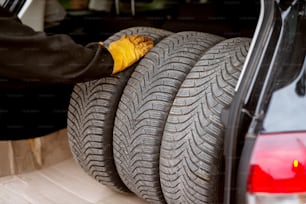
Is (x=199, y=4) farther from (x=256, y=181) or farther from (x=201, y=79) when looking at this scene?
(x=256, y=181)

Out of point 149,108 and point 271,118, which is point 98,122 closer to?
point 149,108

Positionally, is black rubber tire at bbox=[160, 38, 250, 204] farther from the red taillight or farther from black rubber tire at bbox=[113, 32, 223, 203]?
the red taillight

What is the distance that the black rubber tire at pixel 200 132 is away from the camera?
1293 mm

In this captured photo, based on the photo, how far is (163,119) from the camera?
147 centimetres

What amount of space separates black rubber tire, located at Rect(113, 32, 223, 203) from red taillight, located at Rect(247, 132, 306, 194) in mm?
426

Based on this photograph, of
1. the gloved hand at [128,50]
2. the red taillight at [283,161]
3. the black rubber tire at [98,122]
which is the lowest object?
the black rubber tire at [98,122]

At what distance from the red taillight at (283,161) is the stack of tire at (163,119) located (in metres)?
0.18

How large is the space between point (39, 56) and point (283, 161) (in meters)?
0.74

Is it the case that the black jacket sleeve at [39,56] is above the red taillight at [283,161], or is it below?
above

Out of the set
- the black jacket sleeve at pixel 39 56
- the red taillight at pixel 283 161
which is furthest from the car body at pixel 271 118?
the black jacket sleeve at pixel 39 56

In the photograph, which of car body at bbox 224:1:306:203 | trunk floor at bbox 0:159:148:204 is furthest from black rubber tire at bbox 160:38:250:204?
trunk floor at bbox 0:159:148:204

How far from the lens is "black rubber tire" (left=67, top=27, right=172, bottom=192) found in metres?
1.64

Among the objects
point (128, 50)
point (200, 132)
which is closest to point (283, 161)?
point (200, 132)

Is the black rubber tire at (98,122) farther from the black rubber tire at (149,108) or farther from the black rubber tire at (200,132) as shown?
the black rubber tire at (200,132)
